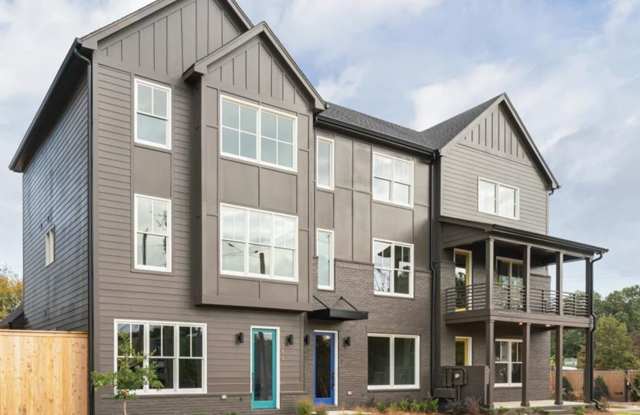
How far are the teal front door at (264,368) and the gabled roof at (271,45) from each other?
6719 millimetres

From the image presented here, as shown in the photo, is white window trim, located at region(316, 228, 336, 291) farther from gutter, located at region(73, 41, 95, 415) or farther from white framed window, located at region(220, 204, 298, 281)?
gutter, located at region(73, 41, 95, 415)

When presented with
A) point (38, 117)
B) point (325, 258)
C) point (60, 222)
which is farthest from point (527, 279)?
point (38, 117)

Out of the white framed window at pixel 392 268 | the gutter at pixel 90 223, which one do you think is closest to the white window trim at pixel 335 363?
the white framed window at pixel 392 268

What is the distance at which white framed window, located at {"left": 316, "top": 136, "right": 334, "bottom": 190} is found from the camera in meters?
20.9

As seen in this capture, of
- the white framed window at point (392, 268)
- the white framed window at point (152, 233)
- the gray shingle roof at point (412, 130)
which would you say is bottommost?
the white framed window at point (392, 268)

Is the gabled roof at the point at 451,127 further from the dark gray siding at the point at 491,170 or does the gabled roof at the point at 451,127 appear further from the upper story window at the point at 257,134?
the upper story window at the point at 257,134

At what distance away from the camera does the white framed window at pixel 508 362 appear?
24734mm

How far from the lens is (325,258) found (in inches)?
813

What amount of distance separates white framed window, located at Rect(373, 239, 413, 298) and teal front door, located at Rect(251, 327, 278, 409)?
4.56 m

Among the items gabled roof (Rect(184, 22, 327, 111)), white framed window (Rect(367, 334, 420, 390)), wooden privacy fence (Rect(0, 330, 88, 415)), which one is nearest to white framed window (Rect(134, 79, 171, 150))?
gabled roof (Rect(184, 22, 327, 111))

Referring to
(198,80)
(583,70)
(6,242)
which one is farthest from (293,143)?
(6,242)

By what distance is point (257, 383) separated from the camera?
18.0 meters

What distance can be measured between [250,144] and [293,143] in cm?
145

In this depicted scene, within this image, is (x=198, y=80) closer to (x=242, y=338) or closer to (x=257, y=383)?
(x=242, y=338)
